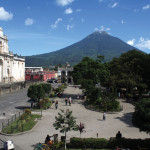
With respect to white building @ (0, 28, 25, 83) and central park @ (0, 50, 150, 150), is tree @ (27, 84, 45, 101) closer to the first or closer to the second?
central park @ (0, 50, 150, 150)

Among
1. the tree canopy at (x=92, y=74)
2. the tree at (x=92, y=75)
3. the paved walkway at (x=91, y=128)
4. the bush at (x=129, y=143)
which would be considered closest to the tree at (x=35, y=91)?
the paved walkway at (x=91, y=128)

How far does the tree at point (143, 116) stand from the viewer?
1054cm

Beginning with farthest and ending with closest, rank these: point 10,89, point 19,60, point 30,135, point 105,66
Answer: point 19,60 → point 10,89 → point 105,66 → point 30,135

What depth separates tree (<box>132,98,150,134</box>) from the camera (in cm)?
1054

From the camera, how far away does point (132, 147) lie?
12.1 meters

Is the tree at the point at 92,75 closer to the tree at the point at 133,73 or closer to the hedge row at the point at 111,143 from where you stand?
the tree at the point at 133,73

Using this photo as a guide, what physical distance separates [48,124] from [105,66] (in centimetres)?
1761

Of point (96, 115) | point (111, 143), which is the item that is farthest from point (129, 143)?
point (96, 115)

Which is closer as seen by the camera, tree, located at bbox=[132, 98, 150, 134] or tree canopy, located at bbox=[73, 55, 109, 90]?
tree, located at bbox=[132, 98, 150, 134]

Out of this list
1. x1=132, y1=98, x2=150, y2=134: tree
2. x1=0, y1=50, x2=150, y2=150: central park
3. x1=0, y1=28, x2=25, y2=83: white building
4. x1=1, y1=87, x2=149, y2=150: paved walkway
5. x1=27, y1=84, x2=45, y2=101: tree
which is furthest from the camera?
x1=0, y1=28, x2=25, y2=83: white building

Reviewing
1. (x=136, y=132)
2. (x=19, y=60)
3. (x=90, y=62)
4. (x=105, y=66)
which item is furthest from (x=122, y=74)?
(x=19, y=60)

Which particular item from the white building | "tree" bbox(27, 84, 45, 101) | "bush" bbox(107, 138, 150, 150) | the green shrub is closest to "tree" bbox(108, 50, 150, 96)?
"tree" bbox(27, 84, 45, 101)

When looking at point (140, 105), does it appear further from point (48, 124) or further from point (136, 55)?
point (136, 55)

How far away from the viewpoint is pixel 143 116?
10773 millimetres
